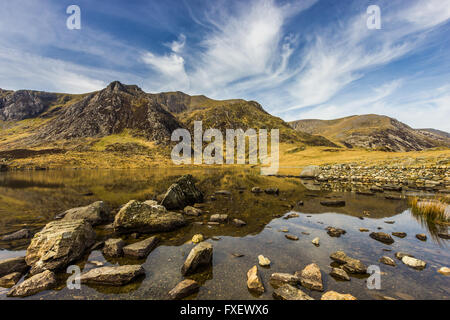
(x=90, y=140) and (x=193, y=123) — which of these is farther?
(x=193, y=123)

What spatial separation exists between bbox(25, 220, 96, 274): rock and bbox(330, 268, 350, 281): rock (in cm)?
1027

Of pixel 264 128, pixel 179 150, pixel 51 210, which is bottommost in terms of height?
pixel 51 210

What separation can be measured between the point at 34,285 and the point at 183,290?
4.86 meters

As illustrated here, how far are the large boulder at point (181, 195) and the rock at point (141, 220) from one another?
15.0 feet

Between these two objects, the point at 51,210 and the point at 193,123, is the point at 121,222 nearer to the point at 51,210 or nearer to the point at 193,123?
the point at 51,210

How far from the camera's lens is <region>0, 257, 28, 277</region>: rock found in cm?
685

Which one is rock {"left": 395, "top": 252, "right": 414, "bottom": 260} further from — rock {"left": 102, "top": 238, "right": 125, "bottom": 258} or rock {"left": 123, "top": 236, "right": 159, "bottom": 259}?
rock {"left": 102, "top": 238, "right": 125, "bottom": 258}

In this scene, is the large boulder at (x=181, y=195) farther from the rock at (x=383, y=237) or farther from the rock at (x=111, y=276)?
the rock at (x=383, y=237)

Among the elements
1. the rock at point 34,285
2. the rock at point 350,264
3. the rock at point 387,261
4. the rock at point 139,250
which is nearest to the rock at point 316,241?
the rock at point 350,264

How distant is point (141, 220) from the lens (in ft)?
36.5

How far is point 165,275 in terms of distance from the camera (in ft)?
22.4

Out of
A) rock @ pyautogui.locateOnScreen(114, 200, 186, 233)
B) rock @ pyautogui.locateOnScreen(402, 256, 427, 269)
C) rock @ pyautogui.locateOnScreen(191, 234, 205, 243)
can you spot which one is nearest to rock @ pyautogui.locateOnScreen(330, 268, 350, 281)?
rock @ pyautogui.locateOnScreen(402, 256, 427, 269)

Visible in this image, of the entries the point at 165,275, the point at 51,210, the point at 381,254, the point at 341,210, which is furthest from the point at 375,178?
the point at 51,210
